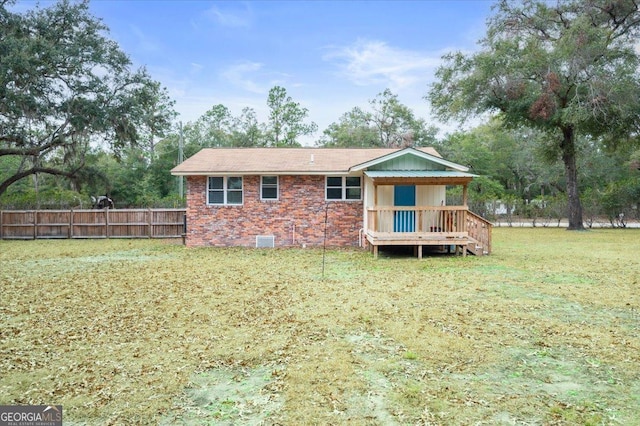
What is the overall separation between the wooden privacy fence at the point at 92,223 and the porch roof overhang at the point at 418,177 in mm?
10801

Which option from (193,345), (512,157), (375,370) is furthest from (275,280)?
(512,157)

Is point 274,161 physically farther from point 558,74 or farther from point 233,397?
point 558,74

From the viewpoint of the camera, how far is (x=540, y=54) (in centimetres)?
2284

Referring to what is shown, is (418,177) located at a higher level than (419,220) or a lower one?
higher

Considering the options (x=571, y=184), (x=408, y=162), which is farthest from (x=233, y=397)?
(x=571, y=184)

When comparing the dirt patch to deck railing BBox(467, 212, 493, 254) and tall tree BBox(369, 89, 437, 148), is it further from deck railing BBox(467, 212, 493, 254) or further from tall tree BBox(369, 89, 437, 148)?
tall tree BBox(369, 89, 437, 148)

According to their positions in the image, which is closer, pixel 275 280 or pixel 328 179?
pixel 275 280

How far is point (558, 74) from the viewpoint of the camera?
74.6ft

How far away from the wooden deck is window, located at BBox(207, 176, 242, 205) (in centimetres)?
509

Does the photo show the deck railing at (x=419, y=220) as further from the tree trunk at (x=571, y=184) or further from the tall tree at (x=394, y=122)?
the tall tree at (x=394, y=122)

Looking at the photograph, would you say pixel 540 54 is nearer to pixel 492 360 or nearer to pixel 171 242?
pixel 171 242

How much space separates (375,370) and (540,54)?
2303 centimetres

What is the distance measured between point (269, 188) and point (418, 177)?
5807mm

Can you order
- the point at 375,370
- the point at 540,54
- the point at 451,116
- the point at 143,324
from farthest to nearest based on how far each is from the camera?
the point at 451,116, the point at 540,54, the point at 143,324, the point at 375,370
